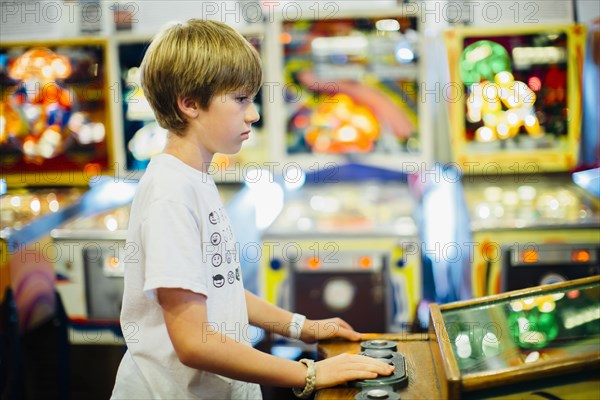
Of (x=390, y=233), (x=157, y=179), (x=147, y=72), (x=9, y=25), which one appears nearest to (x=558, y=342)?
(x=157, y=179)

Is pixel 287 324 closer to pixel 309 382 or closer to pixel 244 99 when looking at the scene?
pixel 309 382

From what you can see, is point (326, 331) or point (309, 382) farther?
point (326, 331)

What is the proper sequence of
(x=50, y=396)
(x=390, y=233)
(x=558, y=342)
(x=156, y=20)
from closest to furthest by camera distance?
(x=558, y=342)
(x=390, y=233)
(x=50, y=396)
(x=156, y=20)

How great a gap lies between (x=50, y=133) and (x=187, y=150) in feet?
7.58

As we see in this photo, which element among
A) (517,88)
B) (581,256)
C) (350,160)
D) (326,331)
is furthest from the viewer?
(350,160)

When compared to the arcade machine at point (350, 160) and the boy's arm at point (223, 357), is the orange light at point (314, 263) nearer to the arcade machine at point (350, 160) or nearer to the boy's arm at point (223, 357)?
the arcade machine at point (350, 160)

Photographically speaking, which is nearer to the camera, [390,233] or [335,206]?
[390,233]

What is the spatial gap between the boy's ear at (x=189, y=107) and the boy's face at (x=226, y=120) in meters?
0.01

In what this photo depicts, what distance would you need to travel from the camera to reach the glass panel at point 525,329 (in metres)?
1.14

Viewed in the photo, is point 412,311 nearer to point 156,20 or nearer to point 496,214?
point 496,214

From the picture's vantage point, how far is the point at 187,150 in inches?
51.3

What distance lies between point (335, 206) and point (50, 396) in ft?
4.96

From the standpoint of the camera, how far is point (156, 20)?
337 centimetres

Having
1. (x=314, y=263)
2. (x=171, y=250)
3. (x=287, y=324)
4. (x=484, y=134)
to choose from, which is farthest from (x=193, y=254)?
(x=484, y=134)
